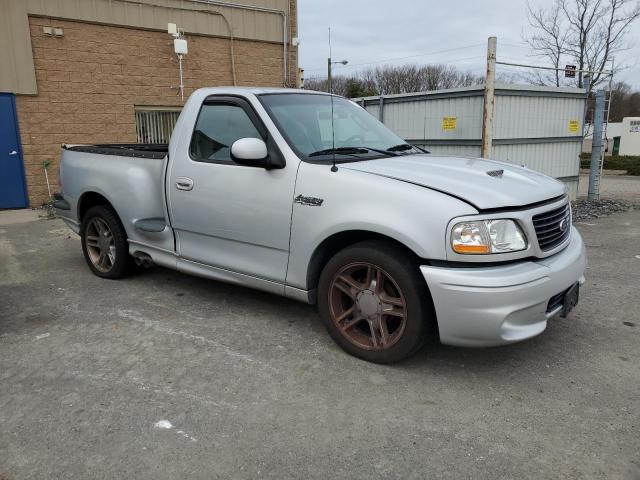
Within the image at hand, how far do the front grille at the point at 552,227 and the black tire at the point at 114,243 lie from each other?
383 centimetres

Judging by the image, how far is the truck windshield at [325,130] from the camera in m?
3.91

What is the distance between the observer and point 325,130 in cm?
418

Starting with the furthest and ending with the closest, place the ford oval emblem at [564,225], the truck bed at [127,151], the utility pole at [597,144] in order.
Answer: the utility pole at [597,144], the truck bed at [127,151], the ford oval emblem at [564,225]

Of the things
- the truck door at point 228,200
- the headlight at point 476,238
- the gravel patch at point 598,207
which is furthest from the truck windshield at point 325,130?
the gravel patch at point 598,207

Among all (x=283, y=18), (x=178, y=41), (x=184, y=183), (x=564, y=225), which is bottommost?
(x=564, y=225)

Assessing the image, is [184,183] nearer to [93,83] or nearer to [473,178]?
[473,178]

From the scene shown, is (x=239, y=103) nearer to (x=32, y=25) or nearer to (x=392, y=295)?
(x=392, y=295)

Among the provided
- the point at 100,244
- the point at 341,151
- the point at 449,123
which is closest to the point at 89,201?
the point at 100,244

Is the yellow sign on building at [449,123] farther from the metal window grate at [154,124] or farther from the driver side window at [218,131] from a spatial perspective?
the driver side window at [218,131]

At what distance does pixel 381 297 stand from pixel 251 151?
1355 mm

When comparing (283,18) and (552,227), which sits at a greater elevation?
(283,18)

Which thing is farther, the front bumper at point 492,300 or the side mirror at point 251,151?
the side mirror at point 251,151

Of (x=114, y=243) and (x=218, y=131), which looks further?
(x=114, y=243)

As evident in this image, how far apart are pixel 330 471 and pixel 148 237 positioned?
313cm
